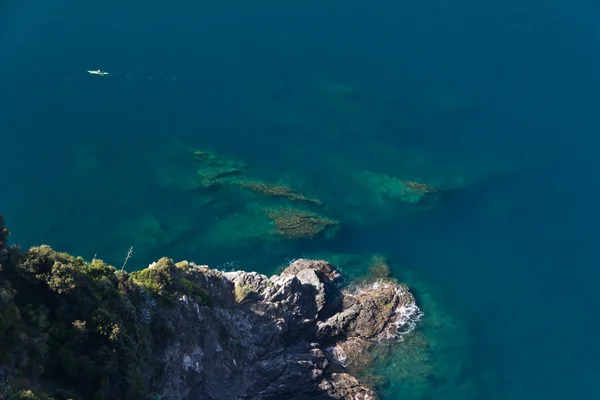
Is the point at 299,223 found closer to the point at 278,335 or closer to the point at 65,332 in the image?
the point at 278,335

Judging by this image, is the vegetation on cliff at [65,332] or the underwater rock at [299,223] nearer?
the vegetation on cliff at [65,332]

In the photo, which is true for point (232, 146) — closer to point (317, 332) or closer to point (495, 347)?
point (317, 332)

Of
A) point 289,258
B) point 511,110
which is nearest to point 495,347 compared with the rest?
point 289,258

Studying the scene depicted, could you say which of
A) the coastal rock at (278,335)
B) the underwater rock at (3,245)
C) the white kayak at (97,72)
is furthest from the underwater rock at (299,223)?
the underwater rock at (3,245)

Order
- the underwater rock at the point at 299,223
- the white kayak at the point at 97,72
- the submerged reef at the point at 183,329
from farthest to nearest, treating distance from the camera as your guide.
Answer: the white kayak at the point at 97,72 → the underwater rock at the point at 299,223 → the submerged reef at the point at 183,329

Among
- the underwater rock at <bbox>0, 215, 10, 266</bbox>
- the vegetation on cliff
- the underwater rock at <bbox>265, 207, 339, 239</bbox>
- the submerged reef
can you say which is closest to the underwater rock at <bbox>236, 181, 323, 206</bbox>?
the underwater rock at <bbox>265, 207, 339, 239</bbox>

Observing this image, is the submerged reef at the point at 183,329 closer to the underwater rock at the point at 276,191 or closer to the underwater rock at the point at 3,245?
the underwater rock at the point at 3,245

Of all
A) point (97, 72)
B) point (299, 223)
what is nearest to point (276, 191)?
point (299, 223)

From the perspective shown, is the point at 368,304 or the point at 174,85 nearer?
the point at 368,304
